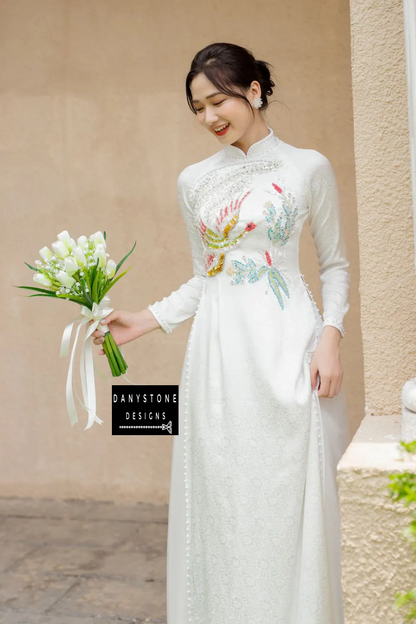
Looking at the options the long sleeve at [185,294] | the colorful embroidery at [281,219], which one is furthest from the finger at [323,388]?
the long sleeve at [185,294]

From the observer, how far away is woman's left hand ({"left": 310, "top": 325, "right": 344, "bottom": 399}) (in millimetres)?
1790

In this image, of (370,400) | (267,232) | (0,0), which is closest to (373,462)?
(370,400)

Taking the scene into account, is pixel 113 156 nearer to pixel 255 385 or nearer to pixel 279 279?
pixel 279 279

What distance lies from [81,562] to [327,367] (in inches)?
80.7

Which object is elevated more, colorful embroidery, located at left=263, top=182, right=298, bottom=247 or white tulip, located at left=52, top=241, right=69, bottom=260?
colorful embroidery, located at left=263, top=182, right=298, bottom=247

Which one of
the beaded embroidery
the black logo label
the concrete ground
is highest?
the beaded embroidery

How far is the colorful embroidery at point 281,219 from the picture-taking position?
1895 millimetres

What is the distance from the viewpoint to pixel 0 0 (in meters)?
4.50

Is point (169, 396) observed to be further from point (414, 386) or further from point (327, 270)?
point (414, 386)

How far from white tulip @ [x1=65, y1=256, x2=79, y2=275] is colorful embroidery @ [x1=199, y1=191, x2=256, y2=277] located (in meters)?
0.34

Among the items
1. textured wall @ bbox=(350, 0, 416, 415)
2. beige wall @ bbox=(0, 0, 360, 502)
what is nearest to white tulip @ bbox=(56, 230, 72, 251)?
textured wall @ bbox=(350, 0, 416, 415)

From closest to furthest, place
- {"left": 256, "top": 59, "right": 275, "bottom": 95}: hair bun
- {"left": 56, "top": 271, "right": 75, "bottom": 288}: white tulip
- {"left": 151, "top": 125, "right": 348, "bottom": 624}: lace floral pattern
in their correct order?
{"left": 151, "top": 125, "right": 348, "bottom": 624}: lace floral pattern
{"left": 56, "top": 271, "right": 75, "bottom": 288}: white tulip
{"left": 256, "top": 59, "right": 275, "bottom": 95}: hair bun

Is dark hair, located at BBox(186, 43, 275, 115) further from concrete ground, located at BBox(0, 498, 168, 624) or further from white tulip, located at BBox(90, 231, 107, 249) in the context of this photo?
concrete ground, located at BBox(0, 498, 168, 624)

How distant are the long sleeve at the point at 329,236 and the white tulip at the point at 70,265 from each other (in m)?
0.59
